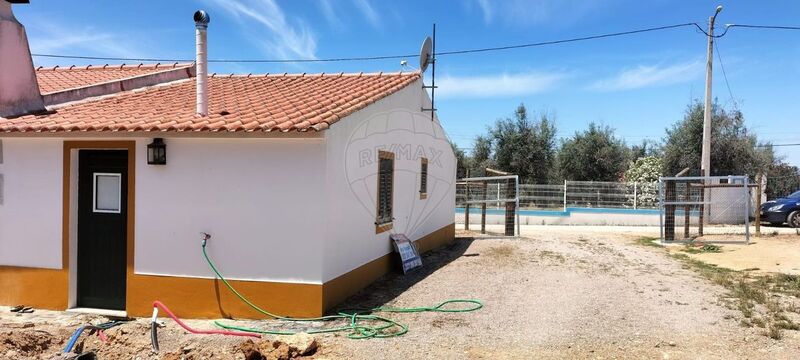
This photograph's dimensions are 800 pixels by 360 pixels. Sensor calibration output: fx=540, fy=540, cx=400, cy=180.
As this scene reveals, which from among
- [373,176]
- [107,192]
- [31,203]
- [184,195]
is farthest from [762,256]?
[31,203]

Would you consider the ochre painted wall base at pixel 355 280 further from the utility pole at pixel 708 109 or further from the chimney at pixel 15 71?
the utility pole at pixel 708 109

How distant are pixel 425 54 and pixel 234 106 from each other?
15.7 ft

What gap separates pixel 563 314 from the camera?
23.3 feet

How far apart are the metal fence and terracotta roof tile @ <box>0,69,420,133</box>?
1309 cm

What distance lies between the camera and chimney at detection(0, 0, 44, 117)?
832 cm

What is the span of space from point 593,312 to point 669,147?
874 inches

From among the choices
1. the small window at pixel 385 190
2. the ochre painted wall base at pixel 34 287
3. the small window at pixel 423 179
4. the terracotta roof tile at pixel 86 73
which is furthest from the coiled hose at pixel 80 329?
the small window at pixel 423 179

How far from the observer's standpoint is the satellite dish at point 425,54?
1140 centimetres

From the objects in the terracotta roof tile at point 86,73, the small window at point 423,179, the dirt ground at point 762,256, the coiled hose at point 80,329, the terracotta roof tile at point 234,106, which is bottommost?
the coiled hose at point 80,329

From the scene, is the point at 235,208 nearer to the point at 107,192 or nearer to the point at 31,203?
the point at 107,192

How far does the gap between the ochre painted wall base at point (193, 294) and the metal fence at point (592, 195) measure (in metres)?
16.0

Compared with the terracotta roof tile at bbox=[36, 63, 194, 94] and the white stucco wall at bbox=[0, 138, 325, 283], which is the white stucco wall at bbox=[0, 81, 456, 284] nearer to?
the white stucco wall at bbox=[0, 138, 325, 283]

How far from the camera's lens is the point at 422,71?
11.8 m

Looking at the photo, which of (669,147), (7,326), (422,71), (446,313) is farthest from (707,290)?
(669,147)
